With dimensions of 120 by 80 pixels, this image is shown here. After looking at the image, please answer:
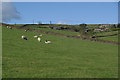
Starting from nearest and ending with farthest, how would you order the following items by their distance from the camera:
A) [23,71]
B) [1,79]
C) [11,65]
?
[1,79], [23,71], [11,65]

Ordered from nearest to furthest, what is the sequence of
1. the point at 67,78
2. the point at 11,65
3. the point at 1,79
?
the point at 1,79 → the point at 67,78 → the point at 11,65

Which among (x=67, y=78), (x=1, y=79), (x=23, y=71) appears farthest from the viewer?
(x=23, y=71)

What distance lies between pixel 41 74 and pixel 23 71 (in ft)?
3.89

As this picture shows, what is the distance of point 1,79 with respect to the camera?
10.8 m

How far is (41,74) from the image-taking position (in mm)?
12578

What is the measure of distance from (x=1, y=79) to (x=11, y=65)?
3.79m

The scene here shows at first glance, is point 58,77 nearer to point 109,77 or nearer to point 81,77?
point 81,77

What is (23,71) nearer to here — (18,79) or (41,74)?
(41,74)

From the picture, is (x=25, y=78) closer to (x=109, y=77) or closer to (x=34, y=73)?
(x=34, y=73)

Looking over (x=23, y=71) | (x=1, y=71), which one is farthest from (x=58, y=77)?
(x=1, y=71)

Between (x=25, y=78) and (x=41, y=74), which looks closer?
(x=25, y=78)

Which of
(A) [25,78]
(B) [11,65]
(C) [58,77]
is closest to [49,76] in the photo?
(C) [58,77]

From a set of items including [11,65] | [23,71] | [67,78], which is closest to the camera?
[67,78]

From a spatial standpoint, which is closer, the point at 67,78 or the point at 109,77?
the point at 67,78
